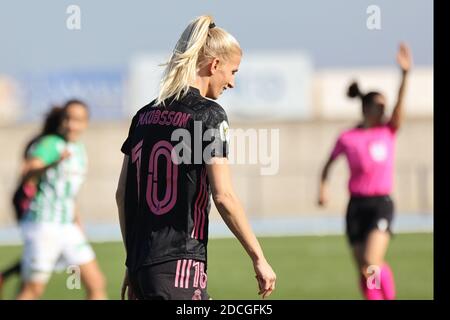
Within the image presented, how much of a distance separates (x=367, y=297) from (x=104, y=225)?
18861mm

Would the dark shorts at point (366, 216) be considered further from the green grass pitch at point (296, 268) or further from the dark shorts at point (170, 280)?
the dark shorts at point (170, 280)

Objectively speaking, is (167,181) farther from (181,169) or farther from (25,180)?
(25,180)

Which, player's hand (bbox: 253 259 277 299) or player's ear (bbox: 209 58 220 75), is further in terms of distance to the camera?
player's ear (bbox: 209 58 220 75)

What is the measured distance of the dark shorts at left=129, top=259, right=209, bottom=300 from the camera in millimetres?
5516

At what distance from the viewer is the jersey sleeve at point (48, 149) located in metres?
9.55

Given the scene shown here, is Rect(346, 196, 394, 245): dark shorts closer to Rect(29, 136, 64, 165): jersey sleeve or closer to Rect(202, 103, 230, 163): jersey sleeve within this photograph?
Rect(29, 136, 64, 165): jersey sleeve

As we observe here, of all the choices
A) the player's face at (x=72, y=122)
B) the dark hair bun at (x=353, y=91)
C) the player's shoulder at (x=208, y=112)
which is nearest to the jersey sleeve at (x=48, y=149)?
the player's face at (x=72, y=122)

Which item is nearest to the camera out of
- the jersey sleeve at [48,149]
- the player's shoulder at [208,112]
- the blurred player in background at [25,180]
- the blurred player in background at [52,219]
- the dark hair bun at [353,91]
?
the player's shoulder at [208,112]

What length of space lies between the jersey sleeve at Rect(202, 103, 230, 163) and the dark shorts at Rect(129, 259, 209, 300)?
1.91 ft

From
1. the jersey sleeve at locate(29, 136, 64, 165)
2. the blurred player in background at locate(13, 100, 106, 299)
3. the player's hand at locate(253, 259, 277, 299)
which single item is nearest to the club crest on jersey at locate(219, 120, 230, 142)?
the player's hand at locate(253, 259, 277, 299)

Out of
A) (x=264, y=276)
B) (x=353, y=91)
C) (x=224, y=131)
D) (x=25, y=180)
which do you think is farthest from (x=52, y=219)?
(x=264, y=276)

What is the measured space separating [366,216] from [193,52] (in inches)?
211

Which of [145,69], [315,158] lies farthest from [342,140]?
[145,69]
